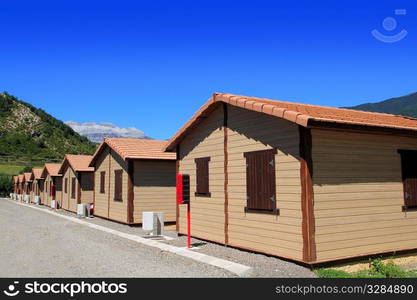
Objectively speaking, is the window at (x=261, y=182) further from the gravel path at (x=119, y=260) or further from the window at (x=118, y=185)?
the window at (x=118, y=185)

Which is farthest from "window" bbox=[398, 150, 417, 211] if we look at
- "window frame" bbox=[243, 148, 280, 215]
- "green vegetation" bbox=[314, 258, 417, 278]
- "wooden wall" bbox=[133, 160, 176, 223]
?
"wooden wall" bbox=[133, 160, 176, 223]

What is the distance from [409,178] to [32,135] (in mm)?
106891

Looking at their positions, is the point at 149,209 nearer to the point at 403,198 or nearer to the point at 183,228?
the point at 183,228

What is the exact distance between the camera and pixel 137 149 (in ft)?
64.0

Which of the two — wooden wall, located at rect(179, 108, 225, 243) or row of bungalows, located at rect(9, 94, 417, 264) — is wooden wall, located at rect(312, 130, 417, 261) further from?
wooden wall, located at rect(179, 108, 225, 243)

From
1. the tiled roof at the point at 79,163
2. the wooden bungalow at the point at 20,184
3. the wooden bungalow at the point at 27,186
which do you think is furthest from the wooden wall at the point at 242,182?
the wooden bungalow at the point at 20,184

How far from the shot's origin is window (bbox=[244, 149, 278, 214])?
983cm

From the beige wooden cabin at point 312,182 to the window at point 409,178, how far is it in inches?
1.1

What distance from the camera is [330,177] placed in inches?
356

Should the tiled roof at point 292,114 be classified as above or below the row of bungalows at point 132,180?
above

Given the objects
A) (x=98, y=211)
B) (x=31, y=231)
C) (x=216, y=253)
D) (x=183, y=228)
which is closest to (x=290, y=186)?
(x=216, y=253)

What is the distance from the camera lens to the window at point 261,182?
983 centimetres

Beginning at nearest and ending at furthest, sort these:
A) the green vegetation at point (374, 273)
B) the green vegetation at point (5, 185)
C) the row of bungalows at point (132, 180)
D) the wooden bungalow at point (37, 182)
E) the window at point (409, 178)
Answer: the green vegetation at point (374, 273) < the window at point (409, 178) < the row of bungalows at point (132, 180) < the wooden bungalow at point (37, 182) < the green vegetation at point (5, 185)

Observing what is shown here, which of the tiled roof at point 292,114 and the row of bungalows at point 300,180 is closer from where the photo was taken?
the tiled roof at point 292,114
